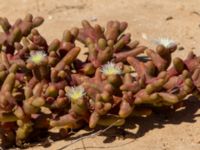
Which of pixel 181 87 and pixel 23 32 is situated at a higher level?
pixel 23 32

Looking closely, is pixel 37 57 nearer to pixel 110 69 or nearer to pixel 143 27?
pixel 110 69

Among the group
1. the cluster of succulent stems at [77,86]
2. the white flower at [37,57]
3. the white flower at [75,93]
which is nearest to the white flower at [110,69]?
the cluster of succulent stems at [77,86]

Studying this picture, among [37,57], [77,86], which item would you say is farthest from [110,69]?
[37,57]

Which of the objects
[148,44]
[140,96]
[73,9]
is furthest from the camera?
[73,9]

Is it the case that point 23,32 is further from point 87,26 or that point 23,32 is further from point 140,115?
→ point 140,115

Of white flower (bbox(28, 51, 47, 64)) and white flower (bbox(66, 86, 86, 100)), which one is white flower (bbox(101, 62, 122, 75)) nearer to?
white flower (bbox(66, 86, 86, 100))

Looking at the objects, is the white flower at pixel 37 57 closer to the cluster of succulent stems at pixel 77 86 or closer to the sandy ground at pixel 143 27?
the cluster of succulent stems at pixel 77 86

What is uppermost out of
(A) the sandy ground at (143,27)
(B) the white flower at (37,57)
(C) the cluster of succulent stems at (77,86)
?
(B) the white flower at (37,57)

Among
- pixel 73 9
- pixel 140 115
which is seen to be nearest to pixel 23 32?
pixel 140 115
